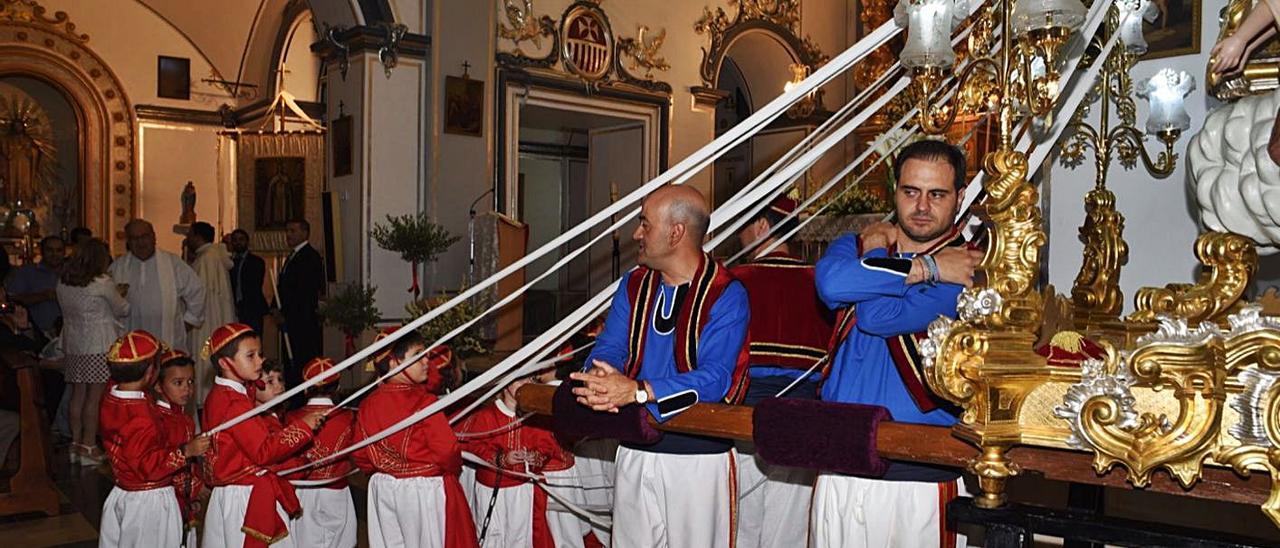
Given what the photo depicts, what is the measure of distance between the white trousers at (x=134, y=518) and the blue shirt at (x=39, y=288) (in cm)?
604

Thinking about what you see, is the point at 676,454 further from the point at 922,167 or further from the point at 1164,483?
the point at 1164,483

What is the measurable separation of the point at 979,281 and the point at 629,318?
133 cm

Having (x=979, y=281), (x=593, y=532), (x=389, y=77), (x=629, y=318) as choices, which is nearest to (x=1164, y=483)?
(x=979, y=281)

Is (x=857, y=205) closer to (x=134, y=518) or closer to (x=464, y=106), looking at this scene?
(x=134, y=518)

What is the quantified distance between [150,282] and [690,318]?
727cm

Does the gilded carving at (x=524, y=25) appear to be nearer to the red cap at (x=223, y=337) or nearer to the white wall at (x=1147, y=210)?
the red cap at (x=223, y=337)

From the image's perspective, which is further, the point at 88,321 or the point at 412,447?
the point at 88,321

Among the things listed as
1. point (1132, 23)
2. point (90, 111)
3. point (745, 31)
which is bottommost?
point (1132, 23)

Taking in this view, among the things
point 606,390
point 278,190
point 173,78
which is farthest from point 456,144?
point 606,390

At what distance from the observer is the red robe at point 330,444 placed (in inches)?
197

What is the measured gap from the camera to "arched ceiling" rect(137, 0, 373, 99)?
15.5 metres

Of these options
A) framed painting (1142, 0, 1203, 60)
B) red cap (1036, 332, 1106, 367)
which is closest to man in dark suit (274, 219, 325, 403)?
framed painting (1142, 0, 1203, 60)

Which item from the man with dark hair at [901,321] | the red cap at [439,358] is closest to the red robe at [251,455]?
the red cap at [439,358]

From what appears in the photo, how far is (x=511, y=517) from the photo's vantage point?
5.18 metres
